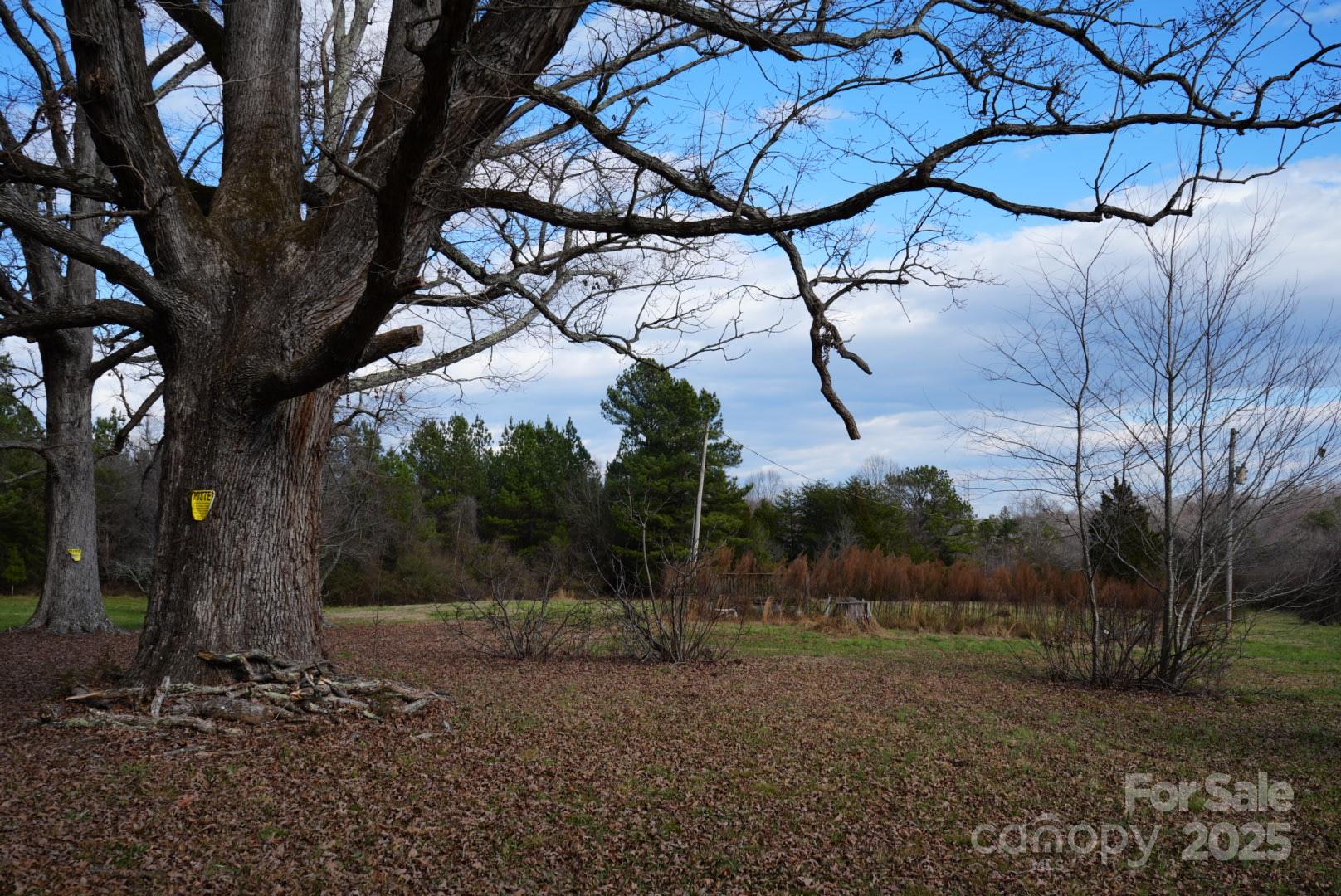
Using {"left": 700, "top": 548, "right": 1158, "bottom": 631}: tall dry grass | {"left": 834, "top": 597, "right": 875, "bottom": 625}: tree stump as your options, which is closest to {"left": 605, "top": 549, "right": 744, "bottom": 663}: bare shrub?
{"left": 700, "top": 548, "right": 1158, "bottom": 631}: tall dry grass

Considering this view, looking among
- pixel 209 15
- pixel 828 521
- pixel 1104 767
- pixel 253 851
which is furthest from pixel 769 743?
pixel 828 521

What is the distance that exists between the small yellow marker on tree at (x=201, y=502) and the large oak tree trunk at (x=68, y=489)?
7.33m

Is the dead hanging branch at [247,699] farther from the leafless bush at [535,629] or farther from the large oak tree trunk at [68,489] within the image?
the large oak tree trunk at [68,489]

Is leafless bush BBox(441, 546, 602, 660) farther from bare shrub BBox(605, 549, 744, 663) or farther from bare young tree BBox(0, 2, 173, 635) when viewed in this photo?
bare young tree BBox(0, 2, 173, 635)

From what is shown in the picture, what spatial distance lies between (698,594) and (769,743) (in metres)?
5.39

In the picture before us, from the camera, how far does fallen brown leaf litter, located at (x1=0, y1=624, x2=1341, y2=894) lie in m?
3.51

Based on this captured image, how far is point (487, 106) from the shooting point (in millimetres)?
5305

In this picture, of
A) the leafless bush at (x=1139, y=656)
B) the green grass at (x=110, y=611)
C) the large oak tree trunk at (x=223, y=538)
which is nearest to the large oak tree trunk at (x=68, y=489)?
the green grass at (x=110, y=611)

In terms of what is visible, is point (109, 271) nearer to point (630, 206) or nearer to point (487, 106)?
point (487, 106)

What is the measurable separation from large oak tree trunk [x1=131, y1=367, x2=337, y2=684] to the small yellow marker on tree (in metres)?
0.03

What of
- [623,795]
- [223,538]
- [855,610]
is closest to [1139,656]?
[623,795]

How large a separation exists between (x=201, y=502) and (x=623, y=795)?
3.37 m

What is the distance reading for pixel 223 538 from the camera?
5703mm

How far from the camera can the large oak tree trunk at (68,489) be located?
1150 centimetres
